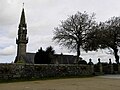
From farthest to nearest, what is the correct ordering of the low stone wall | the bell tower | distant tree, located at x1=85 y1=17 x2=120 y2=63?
the bell tower
distant tree, located at x1=85 y1=17 x2=120 y2=63
the low stone wall

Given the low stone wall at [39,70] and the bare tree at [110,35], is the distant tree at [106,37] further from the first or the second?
the low stone wall at [39,70]

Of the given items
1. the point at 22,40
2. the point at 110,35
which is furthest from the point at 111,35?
the point at 22,40

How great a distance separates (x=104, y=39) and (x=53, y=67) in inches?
640

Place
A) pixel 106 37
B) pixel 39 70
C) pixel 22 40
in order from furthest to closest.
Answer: pixel 22 40 < pixel 106 37 < pixel 39 70

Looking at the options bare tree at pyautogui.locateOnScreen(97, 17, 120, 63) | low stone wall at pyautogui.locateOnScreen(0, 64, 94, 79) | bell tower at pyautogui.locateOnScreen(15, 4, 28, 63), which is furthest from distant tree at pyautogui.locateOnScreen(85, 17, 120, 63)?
bell tower at pyautogui.locateOnScreen(15, 4, 28, 63)

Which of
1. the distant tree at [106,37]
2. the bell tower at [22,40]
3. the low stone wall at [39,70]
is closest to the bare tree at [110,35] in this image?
the distant tree at [106,37]

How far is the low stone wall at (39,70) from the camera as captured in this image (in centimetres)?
3135

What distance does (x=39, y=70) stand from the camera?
34656 mm

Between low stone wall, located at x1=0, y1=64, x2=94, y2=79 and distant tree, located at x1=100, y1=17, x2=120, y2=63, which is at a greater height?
distant tree, located at x1=100, y1=17, x2=120, y2=63

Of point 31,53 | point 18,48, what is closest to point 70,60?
point 31,53

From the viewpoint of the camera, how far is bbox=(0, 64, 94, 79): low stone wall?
103 ft

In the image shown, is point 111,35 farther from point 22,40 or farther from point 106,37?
point 22,40

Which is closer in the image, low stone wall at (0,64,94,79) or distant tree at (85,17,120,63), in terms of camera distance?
low stone wall at (0,64,94,79)

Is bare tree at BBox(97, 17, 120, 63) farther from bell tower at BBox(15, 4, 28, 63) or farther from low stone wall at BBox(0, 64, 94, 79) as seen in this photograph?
bell tower at BBox(15, 4, 28, 63)
